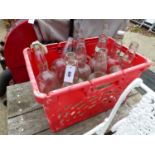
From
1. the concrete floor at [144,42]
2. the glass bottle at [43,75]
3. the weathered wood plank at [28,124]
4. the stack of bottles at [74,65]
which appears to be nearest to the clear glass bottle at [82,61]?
the stack of bottles at [74,65]

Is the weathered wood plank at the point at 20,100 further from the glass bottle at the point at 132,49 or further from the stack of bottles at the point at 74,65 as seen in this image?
the glass bottle at the point at 132,49

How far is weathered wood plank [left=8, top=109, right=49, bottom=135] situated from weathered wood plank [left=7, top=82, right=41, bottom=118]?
1.0 inches

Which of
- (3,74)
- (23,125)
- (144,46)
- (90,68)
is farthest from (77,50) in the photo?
(144,46)

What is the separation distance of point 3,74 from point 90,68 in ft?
2.52

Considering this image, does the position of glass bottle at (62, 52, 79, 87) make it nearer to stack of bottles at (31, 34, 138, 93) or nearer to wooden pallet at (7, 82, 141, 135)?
stack of bottles at (31, 34, 138, 93)

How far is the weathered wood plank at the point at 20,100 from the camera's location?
67 centimetres

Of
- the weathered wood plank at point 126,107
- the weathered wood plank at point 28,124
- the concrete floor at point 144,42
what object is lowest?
the concrete floor at point 144,42

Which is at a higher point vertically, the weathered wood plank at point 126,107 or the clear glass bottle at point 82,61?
the clear glass bottle at point 82,61

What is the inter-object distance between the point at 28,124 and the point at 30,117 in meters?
0.03

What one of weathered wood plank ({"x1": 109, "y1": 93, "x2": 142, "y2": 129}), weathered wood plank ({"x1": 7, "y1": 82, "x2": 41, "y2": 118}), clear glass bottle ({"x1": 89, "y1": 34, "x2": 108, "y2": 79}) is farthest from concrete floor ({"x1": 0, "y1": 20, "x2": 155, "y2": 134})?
weathered wood plank ({"x1": 7, "y1": 82, "x2": 41, "y2": 118})

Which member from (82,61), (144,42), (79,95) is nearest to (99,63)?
(82,61)
